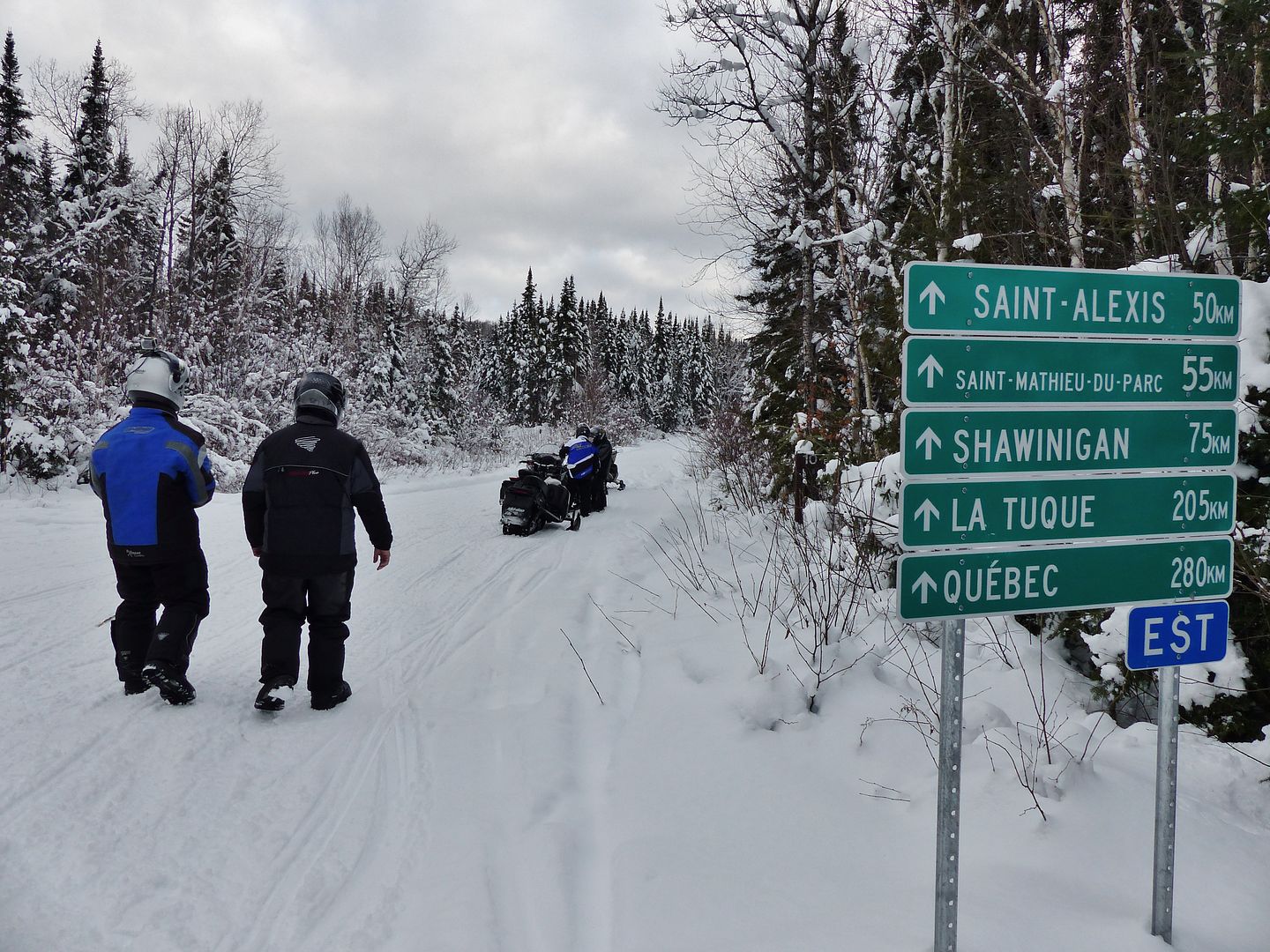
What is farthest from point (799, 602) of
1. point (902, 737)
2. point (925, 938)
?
point (925, 938)

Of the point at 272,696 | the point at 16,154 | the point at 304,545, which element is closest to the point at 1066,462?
the point at 304,545

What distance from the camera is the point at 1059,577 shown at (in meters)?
2.19

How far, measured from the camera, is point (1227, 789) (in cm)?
324

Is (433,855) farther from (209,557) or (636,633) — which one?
(209,557)

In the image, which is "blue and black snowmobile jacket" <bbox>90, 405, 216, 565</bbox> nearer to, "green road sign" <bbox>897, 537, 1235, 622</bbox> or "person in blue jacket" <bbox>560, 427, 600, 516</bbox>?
"green road sign" <bbox>897, 537, 1235, 622</bbox>

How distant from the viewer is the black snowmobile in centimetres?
1049

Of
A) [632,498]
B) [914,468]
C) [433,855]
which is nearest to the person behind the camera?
[914,468]

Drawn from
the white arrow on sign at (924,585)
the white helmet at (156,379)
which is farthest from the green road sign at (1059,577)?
the white helmet at (156,379)

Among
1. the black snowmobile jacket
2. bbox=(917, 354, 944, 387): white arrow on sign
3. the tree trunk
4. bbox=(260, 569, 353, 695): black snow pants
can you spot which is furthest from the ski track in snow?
the tree trunk

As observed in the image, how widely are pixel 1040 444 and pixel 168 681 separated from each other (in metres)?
4.55

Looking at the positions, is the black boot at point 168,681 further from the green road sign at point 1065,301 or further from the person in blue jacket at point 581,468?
the person in blue jacket at point 581,468

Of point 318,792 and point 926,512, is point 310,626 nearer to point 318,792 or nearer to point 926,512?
point 318,792

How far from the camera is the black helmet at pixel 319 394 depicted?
179 inches

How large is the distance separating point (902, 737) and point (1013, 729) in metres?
0.56
